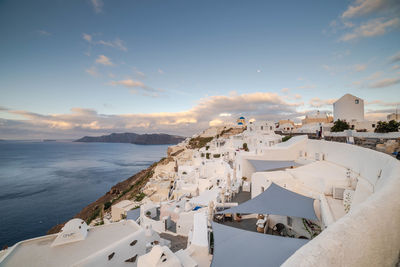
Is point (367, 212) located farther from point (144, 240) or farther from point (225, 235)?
point (144, 240)

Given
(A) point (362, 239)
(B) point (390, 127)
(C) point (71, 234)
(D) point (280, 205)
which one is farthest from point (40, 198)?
(B) point (390, 127)

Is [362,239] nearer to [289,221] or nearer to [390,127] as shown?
[289,221]

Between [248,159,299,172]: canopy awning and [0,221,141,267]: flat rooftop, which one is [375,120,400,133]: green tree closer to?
[248,159,299,172]: canopy awning

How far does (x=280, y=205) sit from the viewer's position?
7.17 m

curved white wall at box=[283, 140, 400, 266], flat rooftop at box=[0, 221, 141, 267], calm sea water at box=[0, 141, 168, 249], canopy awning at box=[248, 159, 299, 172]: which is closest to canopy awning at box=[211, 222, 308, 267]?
curved white wall at box=[283, 140, 400, 266]

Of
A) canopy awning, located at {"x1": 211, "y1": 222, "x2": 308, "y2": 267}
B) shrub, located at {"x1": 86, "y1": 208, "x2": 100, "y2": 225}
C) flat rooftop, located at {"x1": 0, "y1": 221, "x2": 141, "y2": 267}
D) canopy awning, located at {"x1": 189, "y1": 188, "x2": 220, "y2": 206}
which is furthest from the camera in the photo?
shrub, located at {"x1": 86, "y1": 208, "x2": 100, "y2": 225}

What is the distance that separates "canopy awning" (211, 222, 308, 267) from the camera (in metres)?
4.69

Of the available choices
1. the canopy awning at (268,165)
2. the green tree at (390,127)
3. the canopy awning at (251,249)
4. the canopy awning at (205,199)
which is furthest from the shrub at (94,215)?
the green tree at (390,127)

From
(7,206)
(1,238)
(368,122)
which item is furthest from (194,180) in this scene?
(7,206)

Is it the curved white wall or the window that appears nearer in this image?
the curved white wall

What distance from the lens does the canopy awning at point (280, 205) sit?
262 inches

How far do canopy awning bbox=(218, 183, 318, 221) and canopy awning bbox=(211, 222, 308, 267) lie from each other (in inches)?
51.8

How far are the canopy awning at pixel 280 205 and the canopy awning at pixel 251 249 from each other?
1.32 m

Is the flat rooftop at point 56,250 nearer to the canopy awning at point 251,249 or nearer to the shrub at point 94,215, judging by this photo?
the canopy awning at point 251,249
